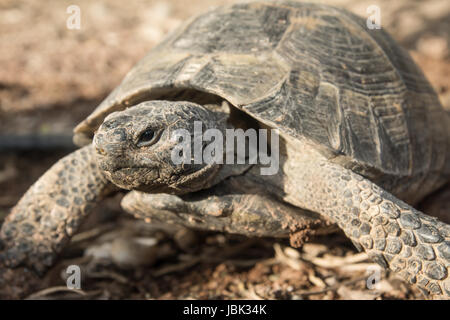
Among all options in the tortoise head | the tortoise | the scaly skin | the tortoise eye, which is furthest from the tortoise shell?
the tortoise eye

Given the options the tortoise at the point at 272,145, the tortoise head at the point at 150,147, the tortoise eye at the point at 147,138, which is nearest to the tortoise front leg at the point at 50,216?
the tortoise at the point at 272,145

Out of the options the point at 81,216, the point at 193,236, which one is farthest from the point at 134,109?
the point at 193,236

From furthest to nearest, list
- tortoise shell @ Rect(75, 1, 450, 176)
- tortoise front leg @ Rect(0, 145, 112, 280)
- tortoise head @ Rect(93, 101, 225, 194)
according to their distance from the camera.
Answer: tortoise front leg @ Rect(0, 145, 112, 280)
tortoise shell @ Rect(75, 1, 450, 176)
tortoise head @ Rect(93, 101, 225, 194)

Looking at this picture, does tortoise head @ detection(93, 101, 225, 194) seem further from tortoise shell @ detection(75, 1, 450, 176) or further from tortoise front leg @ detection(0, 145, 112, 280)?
tortoise front leg @ detection(0, 145, 112, 280)

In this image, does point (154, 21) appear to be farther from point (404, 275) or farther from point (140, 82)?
point (404, 275)

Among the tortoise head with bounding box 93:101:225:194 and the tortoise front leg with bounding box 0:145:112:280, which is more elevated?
the tortoise head with bounding box 93:101:225:194

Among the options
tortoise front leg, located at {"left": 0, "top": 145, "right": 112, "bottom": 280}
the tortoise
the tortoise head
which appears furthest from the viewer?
tortoise front leg, located at {"left": 0, "top": 145, "right": 112, "bottom": 280}

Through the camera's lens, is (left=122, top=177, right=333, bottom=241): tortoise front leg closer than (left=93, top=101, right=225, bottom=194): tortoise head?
No

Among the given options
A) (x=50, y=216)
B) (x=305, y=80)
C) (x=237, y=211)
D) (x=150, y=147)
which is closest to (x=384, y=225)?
(x=237, y=211)
